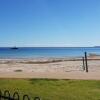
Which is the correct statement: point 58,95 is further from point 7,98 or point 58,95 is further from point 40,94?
point 7,98

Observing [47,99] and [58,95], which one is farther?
[58,95]

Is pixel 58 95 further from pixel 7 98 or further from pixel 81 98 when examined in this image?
pixel 7 98

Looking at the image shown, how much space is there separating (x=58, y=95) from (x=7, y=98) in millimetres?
5117

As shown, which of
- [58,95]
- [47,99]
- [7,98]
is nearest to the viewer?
[7,98]

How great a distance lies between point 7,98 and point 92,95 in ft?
18.6

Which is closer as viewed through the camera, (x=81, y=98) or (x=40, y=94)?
(x=81, y=98)

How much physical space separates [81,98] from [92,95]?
2.87 ft

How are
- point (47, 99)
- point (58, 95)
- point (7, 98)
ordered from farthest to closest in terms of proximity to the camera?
1. point (58, 95)
2. point (47, 99)
3. point (7, 98)

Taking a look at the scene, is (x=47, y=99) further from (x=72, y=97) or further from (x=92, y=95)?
(x=92, y=95)

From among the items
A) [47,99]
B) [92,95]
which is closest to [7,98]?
[47,99]

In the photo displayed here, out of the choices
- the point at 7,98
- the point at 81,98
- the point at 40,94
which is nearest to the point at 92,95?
the point at 81,98

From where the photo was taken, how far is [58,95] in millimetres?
11203

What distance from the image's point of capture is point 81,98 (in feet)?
34.8

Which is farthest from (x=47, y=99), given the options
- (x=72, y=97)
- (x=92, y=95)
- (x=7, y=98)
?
(x=7, y=98)
